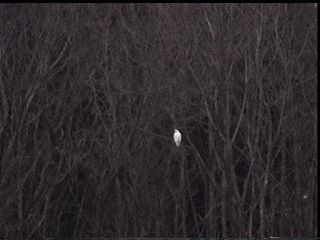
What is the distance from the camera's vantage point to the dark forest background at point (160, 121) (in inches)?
608

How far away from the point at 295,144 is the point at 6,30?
594 cm

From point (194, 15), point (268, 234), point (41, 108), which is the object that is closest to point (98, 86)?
point (41, 108)

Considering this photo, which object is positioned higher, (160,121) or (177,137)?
(160,121)

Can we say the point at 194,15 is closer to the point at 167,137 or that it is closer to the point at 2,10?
the point at 167,137

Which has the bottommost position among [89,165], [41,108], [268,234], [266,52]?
[268,234]

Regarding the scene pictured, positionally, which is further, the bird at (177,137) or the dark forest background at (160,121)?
the dark forest background at (160,121)

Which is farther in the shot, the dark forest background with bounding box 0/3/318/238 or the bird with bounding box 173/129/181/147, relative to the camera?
the dark forest background with bounding box 0/3/318/238

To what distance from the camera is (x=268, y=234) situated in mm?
15359

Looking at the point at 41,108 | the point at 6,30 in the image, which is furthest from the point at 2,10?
the point at 41,108

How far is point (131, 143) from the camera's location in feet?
52.3

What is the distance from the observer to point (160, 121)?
15953 mm

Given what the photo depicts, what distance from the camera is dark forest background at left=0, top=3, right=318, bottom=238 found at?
608 inches

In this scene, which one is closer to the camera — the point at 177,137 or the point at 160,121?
the point at 177,137

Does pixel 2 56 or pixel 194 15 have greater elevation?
pixel 194 15
